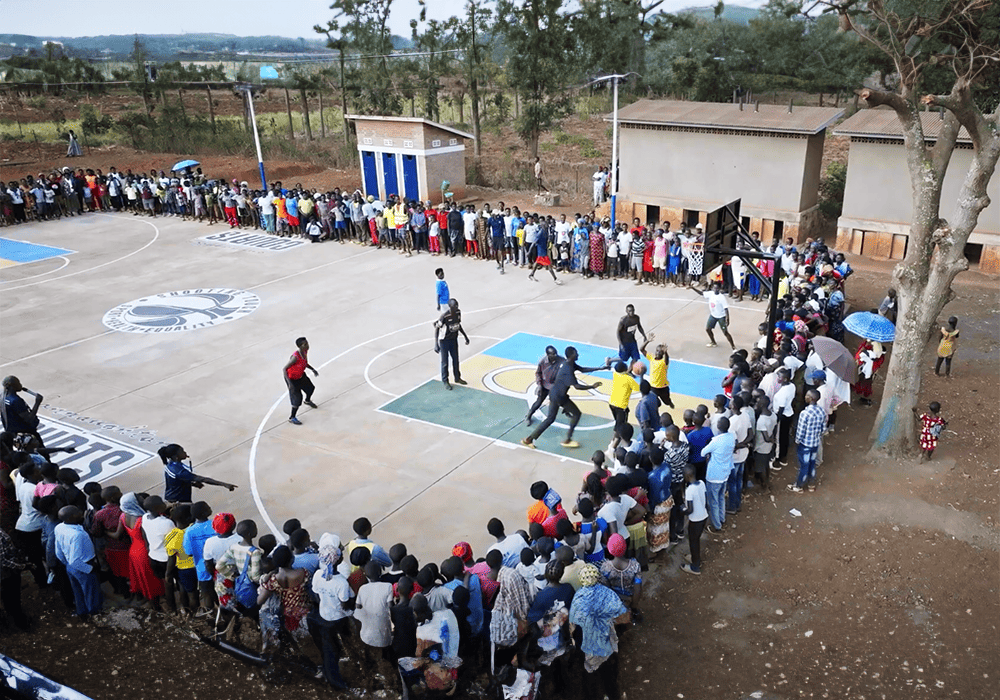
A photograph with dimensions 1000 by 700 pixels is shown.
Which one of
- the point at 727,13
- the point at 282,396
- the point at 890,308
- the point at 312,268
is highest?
the point at 727,13

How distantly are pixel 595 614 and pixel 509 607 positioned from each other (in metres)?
0.69

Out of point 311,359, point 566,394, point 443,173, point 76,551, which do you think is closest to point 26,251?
point 443,173

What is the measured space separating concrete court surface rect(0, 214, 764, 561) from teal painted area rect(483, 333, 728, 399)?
0.55ft

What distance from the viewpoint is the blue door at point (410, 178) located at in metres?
26.2

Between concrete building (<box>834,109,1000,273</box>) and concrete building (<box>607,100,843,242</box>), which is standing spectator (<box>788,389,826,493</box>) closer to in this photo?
concrete building (<box>834,109,1000,273</box>)

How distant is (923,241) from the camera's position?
10.4 meters

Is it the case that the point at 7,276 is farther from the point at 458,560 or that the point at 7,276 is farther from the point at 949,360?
the point at 949,360

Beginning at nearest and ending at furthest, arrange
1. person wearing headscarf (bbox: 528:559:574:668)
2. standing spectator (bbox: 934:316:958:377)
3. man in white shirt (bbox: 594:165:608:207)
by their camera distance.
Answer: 1. person wearing headscarf (bbox: 528:559:574:668)
2. standing spectator (bbox: 934:316:958:377)
3. man in white shirt (bbox: 594:165:608:207)

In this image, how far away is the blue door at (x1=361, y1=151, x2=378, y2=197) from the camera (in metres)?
27.1

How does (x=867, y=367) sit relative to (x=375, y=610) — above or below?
below

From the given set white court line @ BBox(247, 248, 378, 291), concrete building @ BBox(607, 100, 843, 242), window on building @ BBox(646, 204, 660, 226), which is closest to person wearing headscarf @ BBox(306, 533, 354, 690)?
white court line @ BBox(247, 248, 378, 291)

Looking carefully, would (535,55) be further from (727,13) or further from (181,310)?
(727,13)

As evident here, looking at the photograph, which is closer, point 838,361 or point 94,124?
point 838,361

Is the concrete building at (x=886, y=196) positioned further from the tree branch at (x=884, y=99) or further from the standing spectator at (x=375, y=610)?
the standing spectator at (x=375, y=610)
